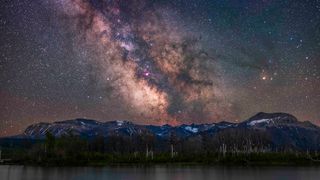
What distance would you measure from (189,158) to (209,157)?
7939 mm

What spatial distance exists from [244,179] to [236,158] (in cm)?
8526

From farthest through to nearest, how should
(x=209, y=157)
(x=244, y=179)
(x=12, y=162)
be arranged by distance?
(x=12, y=162) < (x=209, y=157) < (x=244, y=179)

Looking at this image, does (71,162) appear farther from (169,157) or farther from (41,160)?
(169,157)

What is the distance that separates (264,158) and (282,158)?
7435mm

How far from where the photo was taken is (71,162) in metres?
153

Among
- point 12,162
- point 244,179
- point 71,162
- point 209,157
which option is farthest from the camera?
point 12,162

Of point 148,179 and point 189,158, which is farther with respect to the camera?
point 189,158

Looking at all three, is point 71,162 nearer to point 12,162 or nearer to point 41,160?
point 41,160

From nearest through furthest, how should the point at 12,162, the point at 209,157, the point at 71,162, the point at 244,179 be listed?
the point at 244,179 < the point at 71,162 < the point at 209,157 < the point at 12,162

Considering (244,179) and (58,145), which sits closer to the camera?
(244,179)

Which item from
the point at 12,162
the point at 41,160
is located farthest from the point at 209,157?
the point at 12,162

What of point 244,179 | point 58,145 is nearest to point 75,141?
point 58,145

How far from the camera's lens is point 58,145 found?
531 feet

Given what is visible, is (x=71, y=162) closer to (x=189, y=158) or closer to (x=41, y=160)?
(x=41, y=160)
